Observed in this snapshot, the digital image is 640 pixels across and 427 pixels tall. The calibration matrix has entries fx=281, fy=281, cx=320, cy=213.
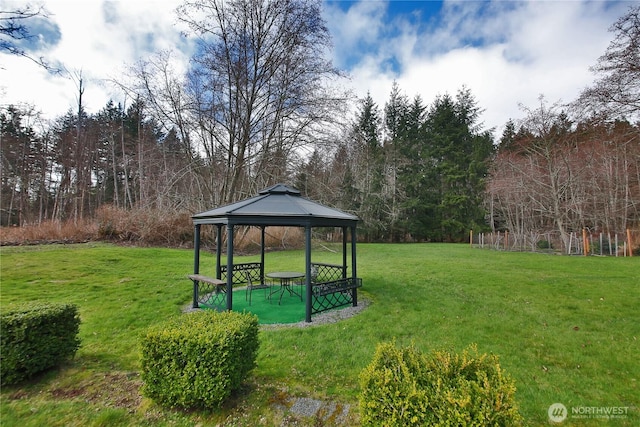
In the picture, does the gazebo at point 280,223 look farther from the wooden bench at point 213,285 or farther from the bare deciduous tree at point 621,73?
the bare deciduous tree at point 621,73

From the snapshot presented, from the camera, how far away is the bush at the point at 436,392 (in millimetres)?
1681

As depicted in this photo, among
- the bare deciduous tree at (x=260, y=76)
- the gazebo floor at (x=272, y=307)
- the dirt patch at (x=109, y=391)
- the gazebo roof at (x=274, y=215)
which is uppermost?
the bare deciduous tree at (x=260, y=76)

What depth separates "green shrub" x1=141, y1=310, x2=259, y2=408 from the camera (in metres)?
2.55

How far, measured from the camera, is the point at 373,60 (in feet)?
34.0

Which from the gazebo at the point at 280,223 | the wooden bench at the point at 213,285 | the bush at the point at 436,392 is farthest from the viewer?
the wooden bench at the point at 213,285

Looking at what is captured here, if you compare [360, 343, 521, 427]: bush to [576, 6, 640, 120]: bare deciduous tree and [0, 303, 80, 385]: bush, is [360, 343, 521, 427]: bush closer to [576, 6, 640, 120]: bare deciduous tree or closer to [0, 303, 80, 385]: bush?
[0, 303, 80, 385]: bush

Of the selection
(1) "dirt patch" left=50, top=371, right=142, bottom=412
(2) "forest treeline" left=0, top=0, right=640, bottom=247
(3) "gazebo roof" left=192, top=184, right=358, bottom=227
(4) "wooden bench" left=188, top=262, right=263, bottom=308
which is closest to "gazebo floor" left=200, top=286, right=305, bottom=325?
(4) "wooden bench" left=188, top=262, right=263, bottom=308

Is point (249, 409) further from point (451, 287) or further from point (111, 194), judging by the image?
point (111, 194)

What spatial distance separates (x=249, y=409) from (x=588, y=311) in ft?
21.5

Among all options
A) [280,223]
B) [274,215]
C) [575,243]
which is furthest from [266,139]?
[575,243]

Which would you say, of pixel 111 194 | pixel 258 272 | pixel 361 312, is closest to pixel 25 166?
pixel 111 194

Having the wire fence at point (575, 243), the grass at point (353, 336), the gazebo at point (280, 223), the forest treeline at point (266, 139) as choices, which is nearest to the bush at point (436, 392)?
the grass at point (353, 336)

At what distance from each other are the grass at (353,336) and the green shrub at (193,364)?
0.59 ft

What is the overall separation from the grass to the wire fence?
6.26 meters
